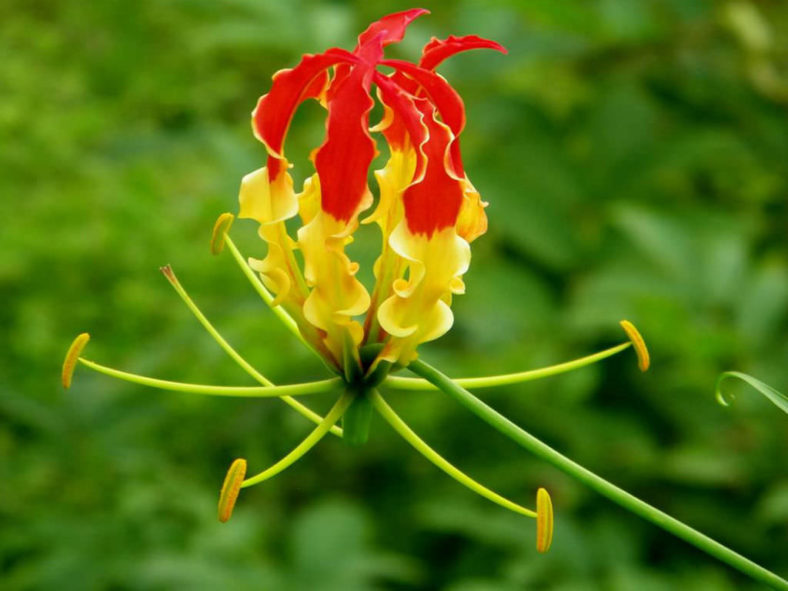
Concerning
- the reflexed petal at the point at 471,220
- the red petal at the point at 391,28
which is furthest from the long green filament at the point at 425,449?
the red petal at the point at 391,28

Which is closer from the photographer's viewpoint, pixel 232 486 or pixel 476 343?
pixel 232 486

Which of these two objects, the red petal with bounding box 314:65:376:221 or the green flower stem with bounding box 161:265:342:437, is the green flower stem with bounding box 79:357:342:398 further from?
the red petal with bounding box 314:65:376:221

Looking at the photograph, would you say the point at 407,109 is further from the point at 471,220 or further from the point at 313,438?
the point at 313,438

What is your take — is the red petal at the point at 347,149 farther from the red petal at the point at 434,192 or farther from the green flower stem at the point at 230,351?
the green flower stem at the point at 230,351

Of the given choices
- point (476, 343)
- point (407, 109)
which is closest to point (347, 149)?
point (407, 109)

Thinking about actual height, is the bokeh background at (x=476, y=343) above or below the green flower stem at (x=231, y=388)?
below

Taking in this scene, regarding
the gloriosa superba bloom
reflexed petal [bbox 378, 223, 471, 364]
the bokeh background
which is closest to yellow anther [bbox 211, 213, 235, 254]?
the gloriosa superba bloom

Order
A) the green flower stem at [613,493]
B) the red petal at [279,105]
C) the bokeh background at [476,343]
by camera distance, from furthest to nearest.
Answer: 1. the bokeh background at [476,343]
2. the red petal at [279,105]
3. the green flower stem at [613,493]
